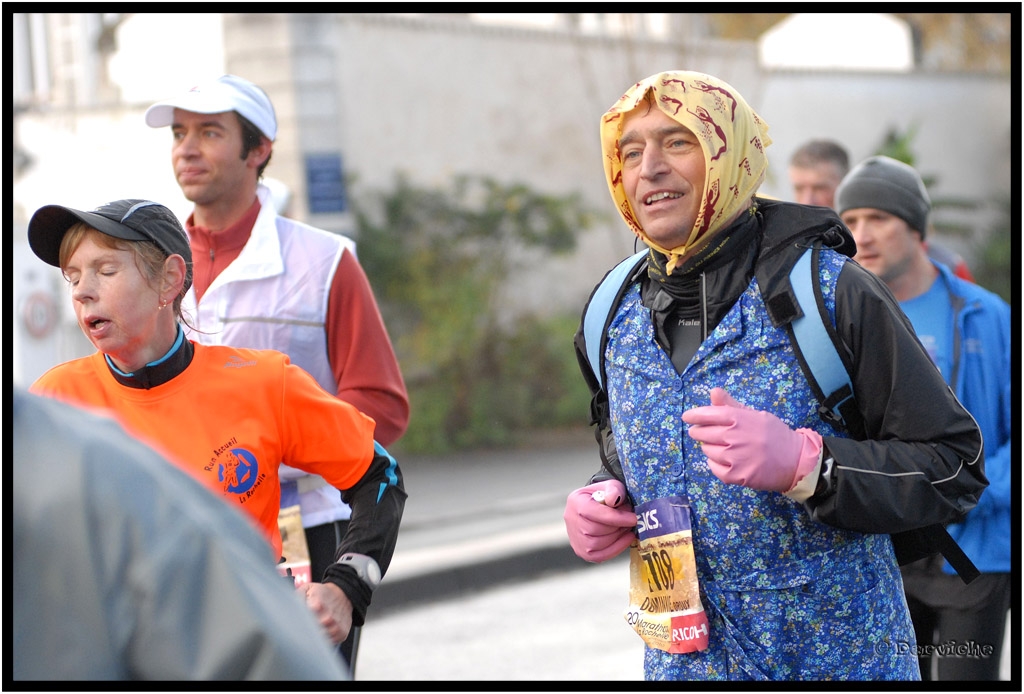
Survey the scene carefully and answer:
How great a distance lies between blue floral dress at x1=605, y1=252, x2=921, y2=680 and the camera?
2.44 m

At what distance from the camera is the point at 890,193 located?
4.27 metres

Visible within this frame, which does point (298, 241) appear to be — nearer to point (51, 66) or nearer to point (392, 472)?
point (392, 472)

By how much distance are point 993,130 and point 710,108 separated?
2168cm

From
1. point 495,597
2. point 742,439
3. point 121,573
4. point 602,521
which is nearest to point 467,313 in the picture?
point 495,597

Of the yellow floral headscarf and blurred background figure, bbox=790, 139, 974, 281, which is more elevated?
the yellow floral headscarf

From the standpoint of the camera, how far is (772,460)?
7.52 feet

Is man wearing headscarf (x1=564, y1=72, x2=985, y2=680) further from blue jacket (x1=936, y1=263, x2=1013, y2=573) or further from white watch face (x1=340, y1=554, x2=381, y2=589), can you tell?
blue jacket (x1=936, y1=263, x2=1013, y2=573)

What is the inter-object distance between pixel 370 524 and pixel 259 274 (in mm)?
1041

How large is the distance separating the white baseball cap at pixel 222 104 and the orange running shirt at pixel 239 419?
0.97 m

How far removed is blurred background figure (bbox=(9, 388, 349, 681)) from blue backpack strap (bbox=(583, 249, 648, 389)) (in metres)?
1.80

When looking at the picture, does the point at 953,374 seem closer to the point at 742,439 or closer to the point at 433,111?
the point at 742,439

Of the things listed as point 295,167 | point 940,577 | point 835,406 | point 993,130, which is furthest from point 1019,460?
point 993,130

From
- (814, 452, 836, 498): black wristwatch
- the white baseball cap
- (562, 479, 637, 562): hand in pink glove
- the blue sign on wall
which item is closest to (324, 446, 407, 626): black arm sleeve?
(562, 479, 637, 562): hand in pink glove

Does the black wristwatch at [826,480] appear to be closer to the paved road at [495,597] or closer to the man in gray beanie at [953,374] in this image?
the man in gray beanie at [953,374]
